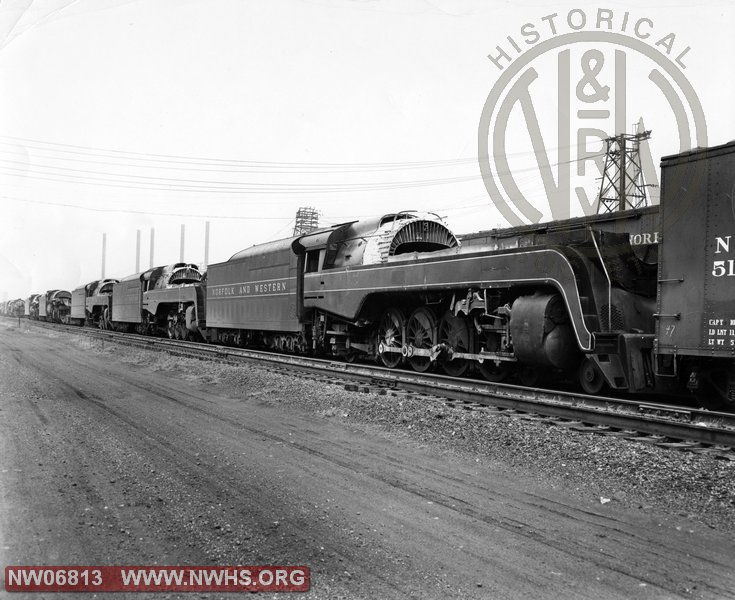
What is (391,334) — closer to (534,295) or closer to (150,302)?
(534,295)

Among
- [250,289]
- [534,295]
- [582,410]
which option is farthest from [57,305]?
[582,410]

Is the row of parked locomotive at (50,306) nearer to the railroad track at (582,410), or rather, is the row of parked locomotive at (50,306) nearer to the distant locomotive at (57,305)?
the distant locomotive at (57,305)

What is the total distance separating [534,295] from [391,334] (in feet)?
13.1

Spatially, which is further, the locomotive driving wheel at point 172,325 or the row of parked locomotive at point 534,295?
the locomotive driving wheel at point 172,325

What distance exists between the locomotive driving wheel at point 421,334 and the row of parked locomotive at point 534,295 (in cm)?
3

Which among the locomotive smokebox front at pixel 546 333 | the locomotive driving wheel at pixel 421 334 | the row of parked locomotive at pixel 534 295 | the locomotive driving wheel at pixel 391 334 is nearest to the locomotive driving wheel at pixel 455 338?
the row of parked locomotive at pixel 534 295

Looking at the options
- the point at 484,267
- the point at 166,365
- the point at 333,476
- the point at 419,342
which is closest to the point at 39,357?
the point at 166,365

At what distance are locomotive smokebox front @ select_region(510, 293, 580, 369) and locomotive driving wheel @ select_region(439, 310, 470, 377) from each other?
1792 millimetres

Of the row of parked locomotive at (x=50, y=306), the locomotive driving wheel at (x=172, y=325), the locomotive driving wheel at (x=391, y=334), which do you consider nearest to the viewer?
the locomotive driving wheel at (x=391, y=334)

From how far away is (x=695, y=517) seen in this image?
3.83m

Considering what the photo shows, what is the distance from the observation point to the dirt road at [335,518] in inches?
118

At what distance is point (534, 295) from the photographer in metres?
8.16

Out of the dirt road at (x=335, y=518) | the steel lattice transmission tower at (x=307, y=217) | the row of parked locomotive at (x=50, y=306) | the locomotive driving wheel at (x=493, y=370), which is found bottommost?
the dirt road at (x=335, y=518)

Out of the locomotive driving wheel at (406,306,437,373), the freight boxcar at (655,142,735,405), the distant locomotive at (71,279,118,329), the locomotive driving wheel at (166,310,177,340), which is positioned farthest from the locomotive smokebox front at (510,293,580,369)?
the distant locomotive at (71,279,118,329)
